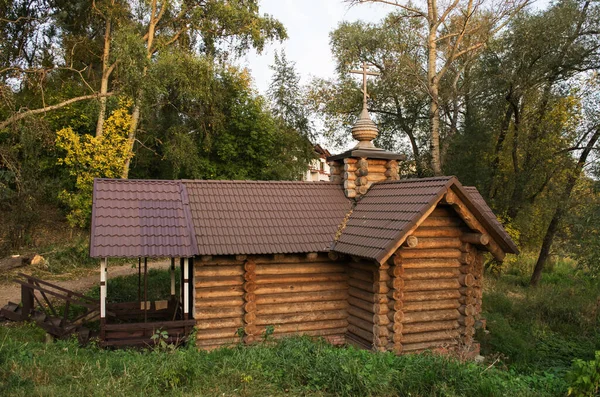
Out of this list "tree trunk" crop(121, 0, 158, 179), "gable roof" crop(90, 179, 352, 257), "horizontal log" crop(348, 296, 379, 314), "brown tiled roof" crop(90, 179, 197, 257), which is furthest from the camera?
"tree trunk" crop(121, 0, 158, 179)

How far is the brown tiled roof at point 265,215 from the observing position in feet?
30.1

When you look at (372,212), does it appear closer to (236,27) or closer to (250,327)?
(250,327)

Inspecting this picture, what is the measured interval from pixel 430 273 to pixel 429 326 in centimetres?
110

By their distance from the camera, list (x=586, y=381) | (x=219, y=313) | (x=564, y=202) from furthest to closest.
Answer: (x=564, y=202)
(x=219, y=313)
(x=586, y=381)

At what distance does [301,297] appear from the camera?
32.3 ft

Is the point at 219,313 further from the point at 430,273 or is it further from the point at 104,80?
the point at 104,80

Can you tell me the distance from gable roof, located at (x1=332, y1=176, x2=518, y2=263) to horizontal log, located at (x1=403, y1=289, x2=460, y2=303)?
1.40 meters

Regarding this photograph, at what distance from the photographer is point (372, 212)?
9.94 meters

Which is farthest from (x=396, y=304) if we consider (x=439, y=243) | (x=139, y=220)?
(x=139, y=220)

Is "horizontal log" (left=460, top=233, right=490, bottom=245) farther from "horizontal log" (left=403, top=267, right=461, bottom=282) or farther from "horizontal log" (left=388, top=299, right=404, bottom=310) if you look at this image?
"horizontal log" (left=388, top=299, right=404, bottom=310)

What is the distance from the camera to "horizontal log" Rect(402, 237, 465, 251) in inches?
373

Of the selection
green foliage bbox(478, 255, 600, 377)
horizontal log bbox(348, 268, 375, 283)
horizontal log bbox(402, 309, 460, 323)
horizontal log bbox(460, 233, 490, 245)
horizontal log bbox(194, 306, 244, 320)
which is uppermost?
horizontal log bbox(460, 233, 490, 245)

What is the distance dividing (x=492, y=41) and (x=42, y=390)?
19203 millimetres

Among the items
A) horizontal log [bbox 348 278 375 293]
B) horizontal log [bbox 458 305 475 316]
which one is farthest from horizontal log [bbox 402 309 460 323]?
horizontal log [bbox 348 278 375 293]
